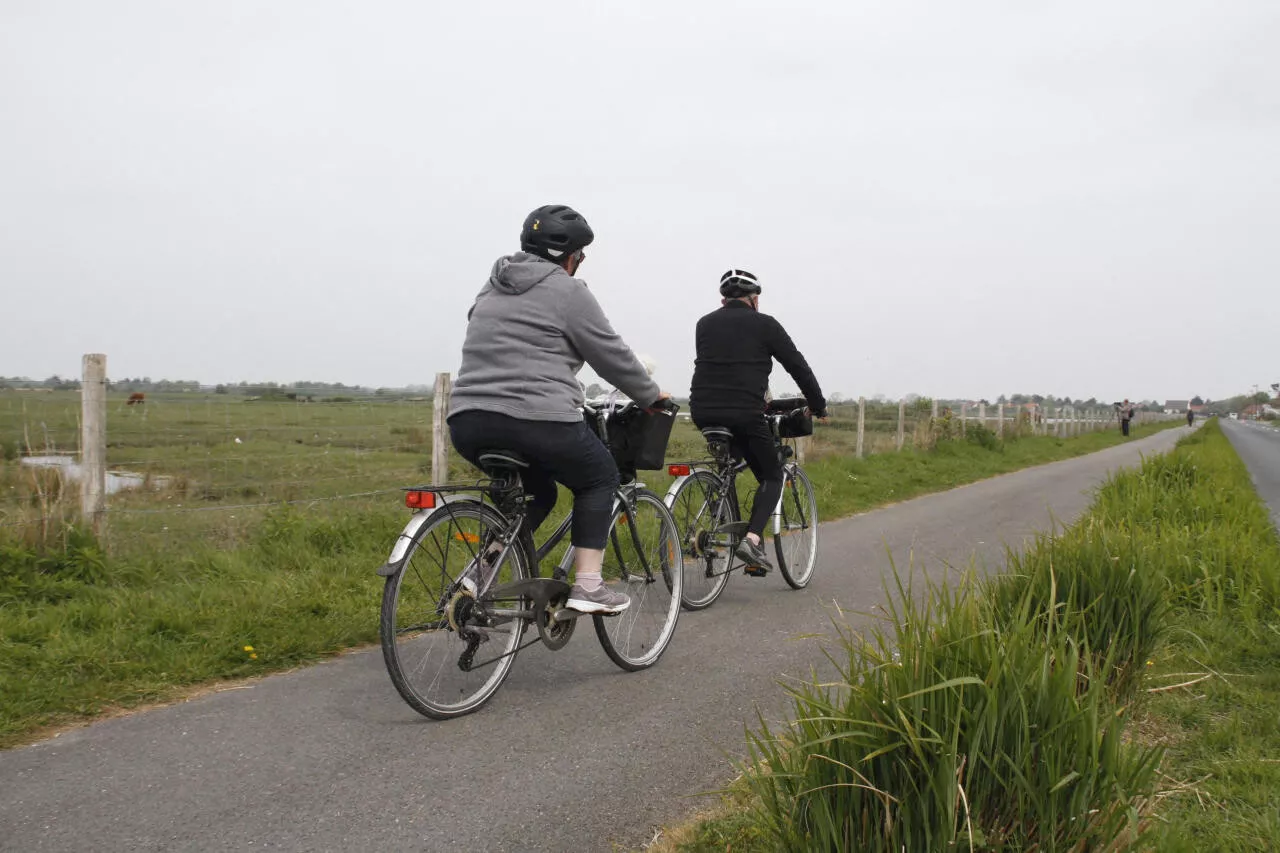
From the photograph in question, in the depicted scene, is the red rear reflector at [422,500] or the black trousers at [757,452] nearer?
the red rear reflector at [422,500]

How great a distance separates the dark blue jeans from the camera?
379 cm

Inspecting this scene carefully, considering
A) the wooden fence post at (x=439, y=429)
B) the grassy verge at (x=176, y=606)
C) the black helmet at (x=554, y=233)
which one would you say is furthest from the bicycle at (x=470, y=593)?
the wooden fence post at (x=439, y=429)

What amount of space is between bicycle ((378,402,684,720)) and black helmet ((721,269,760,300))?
5.83 ft

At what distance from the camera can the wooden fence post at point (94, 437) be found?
5.96m

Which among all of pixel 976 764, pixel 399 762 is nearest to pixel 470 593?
pixel 399 762

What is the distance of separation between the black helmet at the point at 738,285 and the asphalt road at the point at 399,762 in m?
2.27

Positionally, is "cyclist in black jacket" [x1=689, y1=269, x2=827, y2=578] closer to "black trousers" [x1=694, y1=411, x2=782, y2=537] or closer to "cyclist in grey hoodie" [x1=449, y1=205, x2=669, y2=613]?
"black trousers" [x1=694, y1=411, x2=782, y2=537]

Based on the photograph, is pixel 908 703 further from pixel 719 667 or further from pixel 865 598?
pixel 865 598

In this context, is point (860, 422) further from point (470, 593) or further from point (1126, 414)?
point (1126, 414)

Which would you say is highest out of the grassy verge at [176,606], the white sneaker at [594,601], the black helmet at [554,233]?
the black helmet at [554,233]

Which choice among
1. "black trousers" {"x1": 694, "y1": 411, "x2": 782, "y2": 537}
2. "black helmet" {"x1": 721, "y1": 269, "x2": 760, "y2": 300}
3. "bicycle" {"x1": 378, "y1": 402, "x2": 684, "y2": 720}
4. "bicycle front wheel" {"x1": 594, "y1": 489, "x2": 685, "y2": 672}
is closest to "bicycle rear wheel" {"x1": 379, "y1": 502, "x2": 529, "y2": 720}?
"bicycle" {"x1": 378, "y1": 402, "x2": 684, "y2": 720}

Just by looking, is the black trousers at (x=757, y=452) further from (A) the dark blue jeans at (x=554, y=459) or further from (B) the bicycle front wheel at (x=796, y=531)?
(A) the dark blue jeans at (x=554, y=459)

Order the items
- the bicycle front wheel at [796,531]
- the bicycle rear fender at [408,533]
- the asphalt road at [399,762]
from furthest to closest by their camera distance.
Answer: the bicycle front wheel at [796,531] < the bicycle rear fender at [408,533] < the asphalt road at [399,762]

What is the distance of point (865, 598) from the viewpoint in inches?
250
